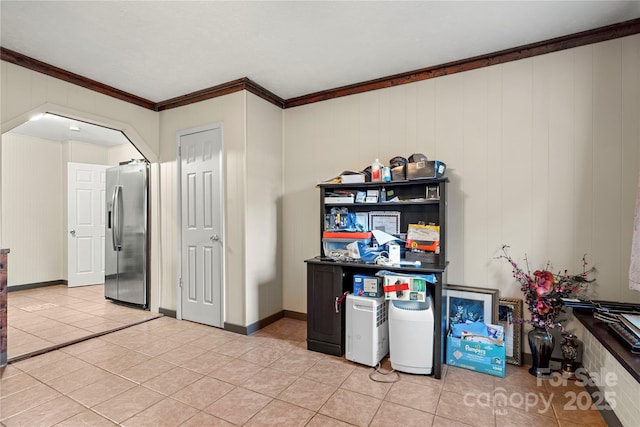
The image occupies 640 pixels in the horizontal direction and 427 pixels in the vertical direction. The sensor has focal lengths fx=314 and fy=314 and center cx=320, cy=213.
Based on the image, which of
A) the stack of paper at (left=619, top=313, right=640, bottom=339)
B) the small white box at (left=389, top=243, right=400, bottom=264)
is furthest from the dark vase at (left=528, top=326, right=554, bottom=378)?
the small white box at (left=389, top=243, right=400, bottom=264)

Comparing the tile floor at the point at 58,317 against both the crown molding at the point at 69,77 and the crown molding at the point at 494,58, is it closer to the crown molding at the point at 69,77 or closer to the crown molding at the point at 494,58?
the crown molding at the point at 69,77

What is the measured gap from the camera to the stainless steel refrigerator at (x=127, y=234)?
423 cm

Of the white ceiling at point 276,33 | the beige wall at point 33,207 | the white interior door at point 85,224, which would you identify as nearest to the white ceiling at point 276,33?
the white ceiling at point 276,33

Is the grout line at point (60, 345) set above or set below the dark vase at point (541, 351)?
below

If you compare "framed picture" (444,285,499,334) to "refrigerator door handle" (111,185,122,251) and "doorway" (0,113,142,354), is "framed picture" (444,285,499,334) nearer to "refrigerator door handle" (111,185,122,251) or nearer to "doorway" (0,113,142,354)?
"refrigerator door handle" (111,185,122,251)

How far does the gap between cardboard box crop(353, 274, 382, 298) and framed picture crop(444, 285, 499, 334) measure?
69 centimetres

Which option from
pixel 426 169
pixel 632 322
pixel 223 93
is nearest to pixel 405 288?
pixel 426 169

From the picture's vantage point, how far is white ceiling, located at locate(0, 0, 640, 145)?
7.25 feet

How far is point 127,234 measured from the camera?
4414 mm

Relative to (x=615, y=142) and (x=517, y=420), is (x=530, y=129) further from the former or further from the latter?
(x=517, y=420)

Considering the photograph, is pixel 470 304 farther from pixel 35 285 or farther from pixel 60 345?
pixel 35 285

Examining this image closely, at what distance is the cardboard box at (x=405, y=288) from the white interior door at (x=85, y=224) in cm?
562

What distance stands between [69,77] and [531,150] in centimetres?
447

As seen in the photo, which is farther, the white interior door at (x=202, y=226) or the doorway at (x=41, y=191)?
the doorway at (x=41, y=191)
